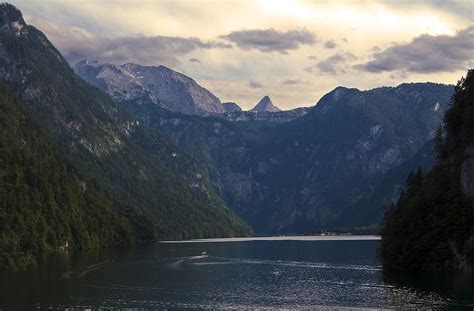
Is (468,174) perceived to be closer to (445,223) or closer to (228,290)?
(445,223)

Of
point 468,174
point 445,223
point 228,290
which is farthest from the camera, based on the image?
point 468,174

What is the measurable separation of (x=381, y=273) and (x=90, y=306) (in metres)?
91.0

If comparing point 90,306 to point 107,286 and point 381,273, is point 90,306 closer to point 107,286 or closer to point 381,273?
point 107,286

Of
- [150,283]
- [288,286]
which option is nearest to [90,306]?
[150,283]

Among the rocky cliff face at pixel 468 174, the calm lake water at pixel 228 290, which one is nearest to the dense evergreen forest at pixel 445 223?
the rocky cliff face at pixel 468 174

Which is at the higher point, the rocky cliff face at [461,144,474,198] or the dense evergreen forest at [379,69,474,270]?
the rocky cliff face at [461,144,474,198]

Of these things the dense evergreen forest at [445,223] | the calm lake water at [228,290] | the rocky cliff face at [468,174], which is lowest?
the calm lake water at [228,290]

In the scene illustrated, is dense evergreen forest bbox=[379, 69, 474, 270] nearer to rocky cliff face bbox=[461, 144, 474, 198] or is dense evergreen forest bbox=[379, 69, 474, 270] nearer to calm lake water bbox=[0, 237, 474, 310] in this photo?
rocky cliff face bbox=[461, 144, 474, 198]

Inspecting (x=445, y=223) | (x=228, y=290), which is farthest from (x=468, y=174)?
(x=228, y=290)

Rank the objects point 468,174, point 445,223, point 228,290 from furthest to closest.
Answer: point 468,174, point 445,223, point 228,290

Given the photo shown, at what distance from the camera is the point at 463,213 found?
598 feet

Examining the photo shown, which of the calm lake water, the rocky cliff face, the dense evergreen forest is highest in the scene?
the rocky cliff face

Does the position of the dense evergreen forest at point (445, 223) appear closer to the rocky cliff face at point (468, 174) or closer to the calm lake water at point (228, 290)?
the rocky cliff face at point (468, 174)

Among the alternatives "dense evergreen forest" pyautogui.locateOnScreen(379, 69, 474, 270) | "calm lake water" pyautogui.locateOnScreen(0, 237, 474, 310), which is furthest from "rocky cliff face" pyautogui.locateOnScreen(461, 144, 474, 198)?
"calm lake water" pyautogui.locateOnScreen(0, 237, 474, 310)
